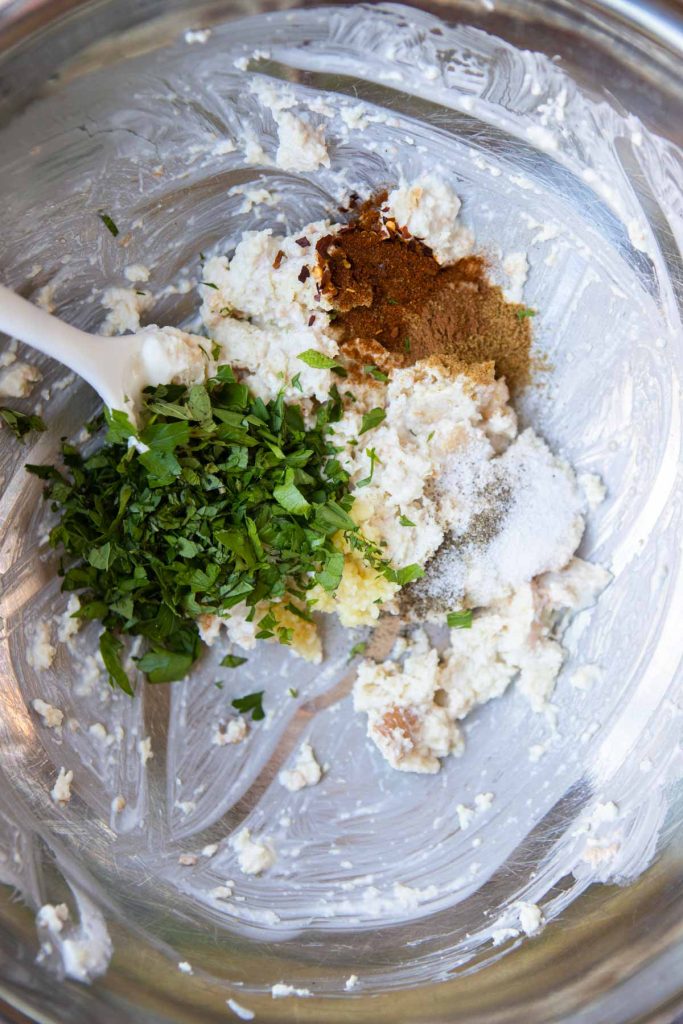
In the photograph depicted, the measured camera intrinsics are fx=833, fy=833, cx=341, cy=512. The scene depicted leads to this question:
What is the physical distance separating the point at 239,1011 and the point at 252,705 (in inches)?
28.8

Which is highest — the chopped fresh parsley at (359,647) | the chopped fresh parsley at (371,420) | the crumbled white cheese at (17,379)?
the chopped fresh parsley at (371,420)

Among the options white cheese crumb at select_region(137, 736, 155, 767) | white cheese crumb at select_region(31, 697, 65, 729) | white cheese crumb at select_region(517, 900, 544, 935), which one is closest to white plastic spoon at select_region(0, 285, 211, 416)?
white cheese crumb at select_region(31, 697, 65, 729)

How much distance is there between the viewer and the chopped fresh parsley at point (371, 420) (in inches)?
81.2

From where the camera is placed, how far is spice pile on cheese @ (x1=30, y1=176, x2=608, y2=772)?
6.66ft

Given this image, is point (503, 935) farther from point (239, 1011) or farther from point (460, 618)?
point (460, 618)

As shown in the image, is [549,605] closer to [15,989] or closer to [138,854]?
[138,854]

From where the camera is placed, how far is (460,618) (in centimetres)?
218

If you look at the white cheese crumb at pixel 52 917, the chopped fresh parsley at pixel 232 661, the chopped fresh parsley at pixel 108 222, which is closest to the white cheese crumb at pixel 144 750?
the chopped fresh parsley at pixel 232 661

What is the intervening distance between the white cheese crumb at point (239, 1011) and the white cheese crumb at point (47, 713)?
2.61 feet

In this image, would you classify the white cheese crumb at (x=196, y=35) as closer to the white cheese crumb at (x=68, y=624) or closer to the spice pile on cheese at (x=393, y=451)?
the spice pile on cheese at (x=393, y=451)

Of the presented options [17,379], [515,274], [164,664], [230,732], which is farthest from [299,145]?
[230,732]

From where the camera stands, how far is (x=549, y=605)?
2217 millimetres

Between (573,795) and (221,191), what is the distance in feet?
5.98

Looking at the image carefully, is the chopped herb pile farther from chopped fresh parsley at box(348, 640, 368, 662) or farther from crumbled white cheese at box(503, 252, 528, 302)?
crumbled white cheese at box(503, 252, 528, 302)
